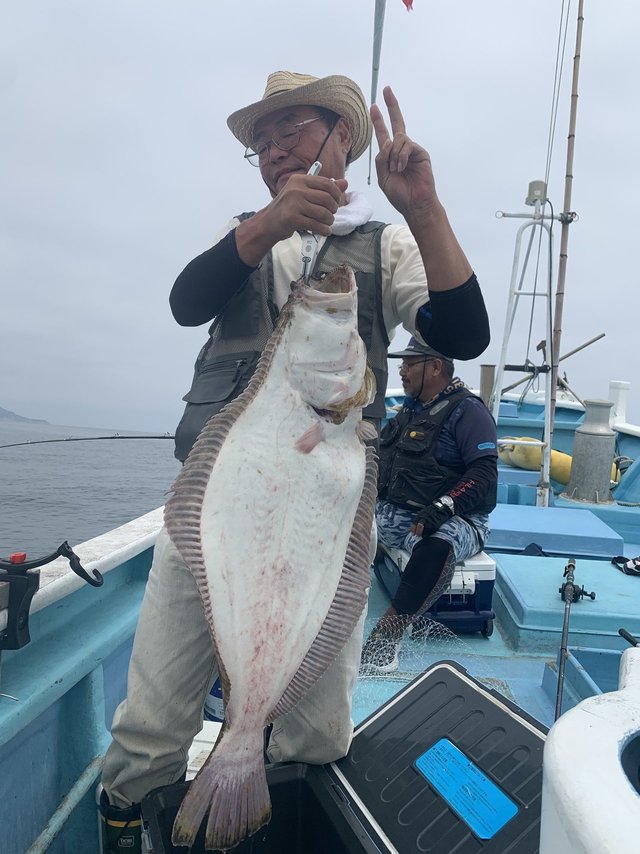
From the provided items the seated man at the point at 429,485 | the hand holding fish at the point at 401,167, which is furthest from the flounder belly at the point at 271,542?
the seated man at the point at 429,485

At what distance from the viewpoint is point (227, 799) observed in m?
1.37

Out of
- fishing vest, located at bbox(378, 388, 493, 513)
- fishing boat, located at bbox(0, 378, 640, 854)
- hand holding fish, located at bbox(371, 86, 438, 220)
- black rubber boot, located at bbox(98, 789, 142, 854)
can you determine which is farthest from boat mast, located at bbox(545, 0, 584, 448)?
black rubber boot, located at bbox(98, 789, 142, 854)

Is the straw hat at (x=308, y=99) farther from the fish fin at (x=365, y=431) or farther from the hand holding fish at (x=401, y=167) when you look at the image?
the fish fin at (x=365, y=431)

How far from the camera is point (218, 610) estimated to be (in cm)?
145

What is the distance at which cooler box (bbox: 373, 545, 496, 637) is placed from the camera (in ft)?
12.2

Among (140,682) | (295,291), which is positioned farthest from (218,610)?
(295,291)

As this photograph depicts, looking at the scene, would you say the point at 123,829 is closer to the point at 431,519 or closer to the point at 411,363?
the point at 431,519

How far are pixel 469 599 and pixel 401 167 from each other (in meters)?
2.97

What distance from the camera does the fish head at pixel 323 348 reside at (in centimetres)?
157

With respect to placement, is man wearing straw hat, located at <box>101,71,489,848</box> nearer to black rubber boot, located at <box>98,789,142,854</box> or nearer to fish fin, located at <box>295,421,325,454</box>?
black rubber boot, located at <box>98,789,142,854</box>

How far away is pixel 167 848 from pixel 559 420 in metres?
10.3

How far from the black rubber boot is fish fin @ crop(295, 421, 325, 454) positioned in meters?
1.26

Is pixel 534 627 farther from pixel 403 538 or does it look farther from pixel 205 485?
pixel 205 485

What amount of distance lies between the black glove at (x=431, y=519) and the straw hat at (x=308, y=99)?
2344 millimetres
